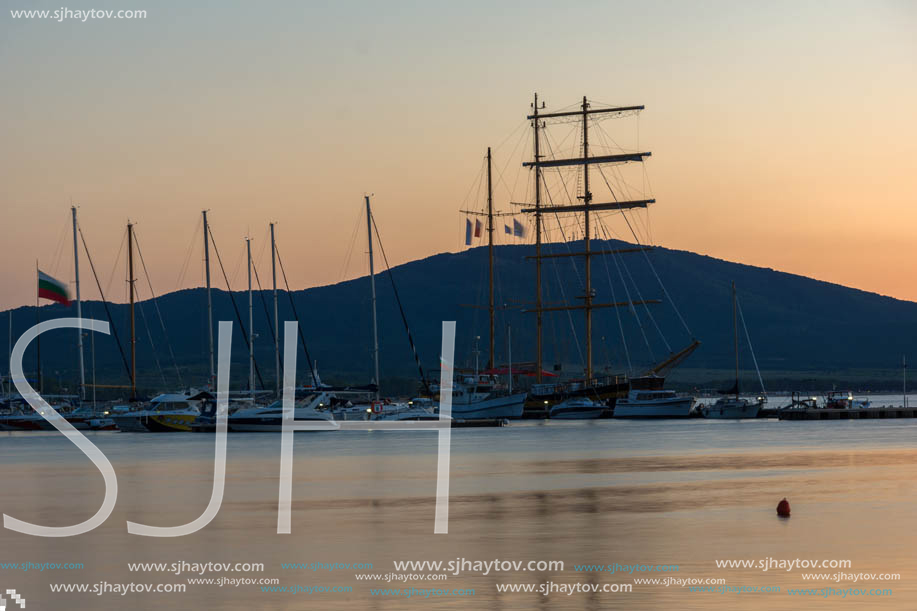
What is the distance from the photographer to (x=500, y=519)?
34.9 meters

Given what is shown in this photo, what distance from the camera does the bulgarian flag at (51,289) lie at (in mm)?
97406

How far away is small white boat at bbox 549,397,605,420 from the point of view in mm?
122875

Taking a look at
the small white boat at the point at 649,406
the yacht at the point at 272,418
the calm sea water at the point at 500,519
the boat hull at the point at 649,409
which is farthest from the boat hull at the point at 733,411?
the calm sea water at the point at 500,519

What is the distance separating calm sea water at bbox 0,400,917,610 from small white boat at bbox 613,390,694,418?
5499cm

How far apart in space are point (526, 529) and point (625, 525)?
97.5 inches

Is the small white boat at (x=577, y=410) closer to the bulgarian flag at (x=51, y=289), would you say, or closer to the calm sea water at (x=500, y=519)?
the bulgarian flag at (x=51, y=289)

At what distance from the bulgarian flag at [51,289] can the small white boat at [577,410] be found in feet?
152

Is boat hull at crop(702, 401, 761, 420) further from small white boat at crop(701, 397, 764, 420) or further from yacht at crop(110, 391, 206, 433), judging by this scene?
yacht at crop(110, 391, 206, 433)

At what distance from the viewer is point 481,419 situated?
11356cm

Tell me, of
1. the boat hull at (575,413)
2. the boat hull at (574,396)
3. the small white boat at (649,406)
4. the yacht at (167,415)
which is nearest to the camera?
the yacht at (167,415)

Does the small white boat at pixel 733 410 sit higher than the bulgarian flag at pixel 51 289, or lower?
lower

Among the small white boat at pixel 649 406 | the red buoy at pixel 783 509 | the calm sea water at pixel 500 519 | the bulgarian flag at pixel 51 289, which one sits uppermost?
the bulgarian flag at pixel 51 289

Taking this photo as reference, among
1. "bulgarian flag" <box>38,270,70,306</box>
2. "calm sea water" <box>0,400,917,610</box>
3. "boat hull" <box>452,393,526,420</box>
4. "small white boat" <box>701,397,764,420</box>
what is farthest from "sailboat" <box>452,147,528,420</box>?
"calm sea water" <box>0,400,917,610</box>

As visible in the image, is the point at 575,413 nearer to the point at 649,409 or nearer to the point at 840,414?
the point at 649,409
